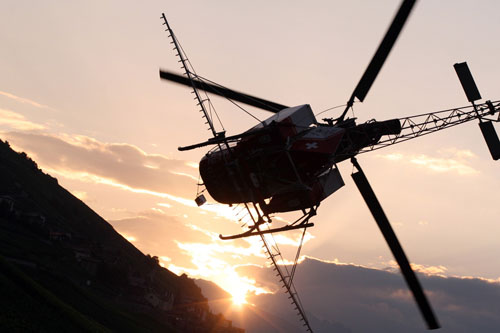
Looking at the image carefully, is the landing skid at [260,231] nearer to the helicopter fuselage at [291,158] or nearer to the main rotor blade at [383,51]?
the helicopter fuselage at [291,158]

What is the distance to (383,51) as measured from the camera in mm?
15812

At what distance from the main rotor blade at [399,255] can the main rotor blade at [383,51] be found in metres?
4.55

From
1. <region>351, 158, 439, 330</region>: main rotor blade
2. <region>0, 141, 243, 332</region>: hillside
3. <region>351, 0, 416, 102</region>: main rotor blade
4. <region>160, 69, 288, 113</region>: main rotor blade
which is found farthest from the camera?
<region>0, 141, 243, 332</region>: hillside

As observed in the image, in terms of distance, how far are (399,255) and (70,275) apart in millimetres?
89812

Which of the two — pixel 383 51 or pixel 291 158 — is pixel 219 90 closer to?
pixel 291 158

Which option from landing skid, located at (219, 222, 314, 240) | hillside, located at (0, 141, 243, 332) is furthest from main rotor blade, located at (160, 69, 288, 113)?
hillside, located at (0, 141, 243, 332)

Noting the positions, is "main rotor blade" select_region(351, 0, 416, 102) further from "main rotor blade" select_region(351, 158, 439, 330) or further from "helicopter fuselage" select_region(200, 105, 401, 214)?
"main rotor blade" select_region(351, 158, 439, 330)

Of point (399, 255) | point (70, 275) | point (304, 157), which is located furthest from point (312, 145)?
point (70, 275)

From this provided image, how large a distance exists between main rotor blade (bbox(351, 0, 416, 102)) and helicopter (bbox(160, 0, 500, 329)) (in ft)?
0.14

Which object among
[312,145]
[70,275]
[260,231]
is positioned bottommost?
[70,275]

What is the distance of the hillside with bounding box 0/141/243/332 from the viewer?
5193cm

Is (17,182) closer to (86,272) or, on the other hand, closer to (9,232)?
(9,232)

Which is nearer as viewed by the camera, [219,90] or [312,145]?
[312,145]

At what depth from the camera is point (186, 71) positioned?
20.0 metres
